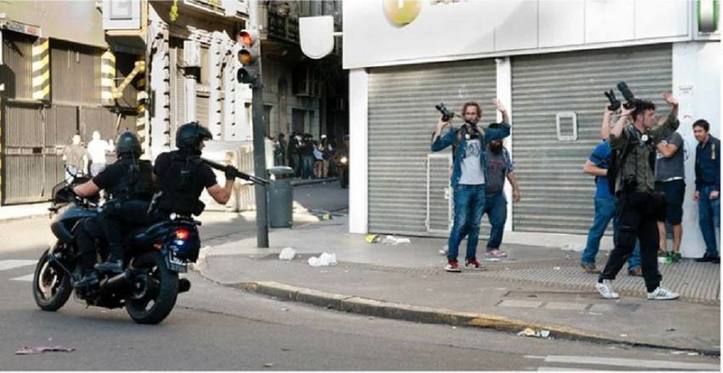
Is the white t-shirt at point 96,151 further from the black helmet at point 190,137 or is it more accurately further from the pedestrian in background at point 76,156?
the black helmet at point 190,137

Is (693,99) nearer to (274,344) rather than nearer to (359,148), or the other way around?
(359,148)

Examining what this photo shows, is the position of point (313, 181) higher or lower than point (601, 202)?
lower

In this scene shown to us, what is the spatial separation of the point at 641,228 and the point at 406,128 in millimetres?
6121

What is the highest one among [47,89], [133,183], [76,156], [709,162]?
[47,89]

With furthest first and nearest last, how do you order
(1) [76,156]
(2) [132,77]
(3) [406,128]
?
(2) [132,77], (1) [76,156], (3) [406,128]

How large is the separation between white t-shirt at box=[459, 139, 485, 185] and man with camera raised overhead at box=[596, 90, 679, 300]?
6.65ft

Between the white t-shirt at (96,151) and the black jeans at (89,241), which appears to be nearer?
the black jeans at (89,241)

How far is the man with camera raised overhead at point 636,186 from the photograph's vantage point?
8.59 m

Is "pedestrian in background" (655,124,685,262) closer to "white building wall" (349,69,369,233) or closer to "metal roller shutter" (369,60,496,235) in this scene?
"metal roller shutter" (369,60,496,235)

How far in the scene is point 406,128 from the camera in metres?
14.4

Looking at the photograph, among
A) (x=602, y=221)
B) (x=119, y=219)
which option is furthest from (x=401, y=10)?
(x=119, y=219)

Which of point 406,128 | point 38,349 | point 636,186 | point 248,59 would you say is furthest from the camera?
point 406,128

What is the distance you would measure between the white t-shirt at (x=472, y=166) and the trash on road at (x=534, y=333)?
298 centimetres

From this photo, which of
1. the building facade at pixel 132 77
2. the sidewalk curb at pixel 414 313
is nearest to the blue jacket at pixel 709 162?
the sidewalk curb at pixel 414 313
